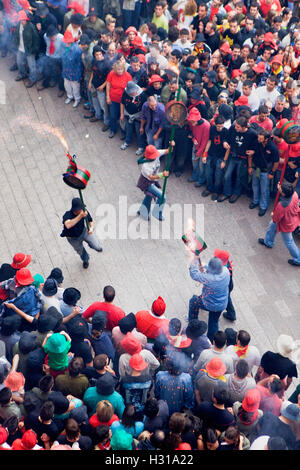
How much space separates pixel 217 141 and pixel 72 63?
3611 mm

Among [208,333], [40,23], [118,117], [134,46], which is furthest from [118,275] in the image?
[40,23]

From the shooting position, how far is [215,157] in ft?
33.3

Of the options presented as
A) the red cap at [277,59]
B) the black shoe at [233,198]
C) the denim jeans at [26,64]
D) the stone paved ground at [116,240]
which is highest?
the red cap at [277,59]

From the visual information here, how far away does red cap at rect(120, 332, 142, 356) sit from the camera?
22.0 feet

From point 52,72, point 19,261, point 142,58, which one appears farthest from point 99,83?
point 19,261

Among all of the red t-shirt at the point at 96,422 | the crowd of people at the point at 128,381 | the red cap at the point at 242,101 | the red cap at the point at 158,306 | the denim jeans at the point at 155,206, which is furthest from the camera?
the red cap at the point at 242,101

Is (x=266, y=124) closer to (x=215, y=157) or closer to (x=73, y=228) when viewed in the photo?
(x=215, y=157)

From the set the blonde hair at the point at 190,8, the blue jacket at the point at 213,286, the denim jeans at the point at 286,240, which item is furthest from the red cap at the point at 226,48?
the blue jacket at the point at 213,286

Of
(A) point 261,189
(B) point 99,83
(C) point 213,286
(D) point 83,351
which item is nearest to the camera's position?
(D) point 83,351

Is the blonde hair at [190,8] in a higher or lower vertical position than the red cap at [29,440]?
higher

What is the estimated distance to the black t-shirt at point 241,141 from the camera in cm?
957

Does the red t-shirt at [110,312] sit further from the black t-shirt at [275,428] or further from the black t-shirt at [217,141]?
the black t-shirt at [217,141]

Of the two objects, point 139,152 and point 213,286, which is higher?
point 213,286

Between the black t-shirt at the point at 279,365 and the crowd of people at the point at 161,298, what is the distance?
0.5 inches
